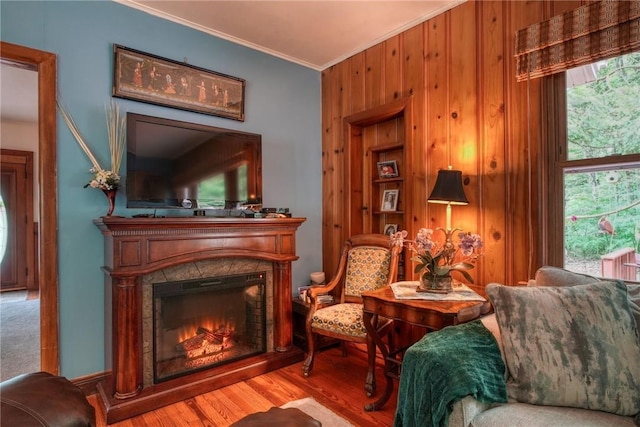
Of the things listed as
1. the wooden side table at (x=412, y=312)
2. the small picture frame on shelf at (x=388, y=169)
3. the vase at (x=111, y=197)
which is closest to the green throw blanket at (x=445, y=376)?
the wooden side table at (x=412, y=312)

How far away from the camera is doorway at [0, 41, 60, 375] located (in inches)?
87.0

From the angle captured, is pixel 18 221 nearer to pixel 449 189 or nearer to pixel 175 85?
pixel 175 85

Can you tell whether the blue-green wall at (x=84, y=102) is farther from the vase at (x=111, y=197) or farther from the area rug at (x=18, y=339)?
the area rug at (x=18, y=339)

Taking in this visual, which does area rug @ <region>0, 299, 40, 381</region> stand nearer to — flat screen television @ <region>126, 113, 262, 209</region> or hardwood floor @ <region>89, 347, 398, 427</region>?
hardwood floor @ <region>89, 347, 398, 427</region>

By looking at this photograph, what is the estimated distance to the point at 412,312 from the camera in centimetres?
196

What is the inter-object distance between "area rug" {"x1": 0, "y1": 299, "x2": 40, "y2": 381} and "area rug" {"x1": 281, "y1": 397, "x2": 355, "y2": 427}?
2184mm

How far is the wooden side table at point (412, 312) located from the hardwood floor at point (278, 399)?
13 cm

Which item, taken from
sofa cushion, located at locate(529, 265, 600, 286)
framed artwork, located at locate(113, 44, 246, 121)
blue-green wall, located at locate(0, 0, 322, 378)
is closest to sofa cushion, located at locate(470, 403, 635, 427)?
sofa cushion, located at locate(529, 265, 600, 286)

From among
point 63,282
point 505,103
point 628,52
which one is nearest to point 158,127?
point 63,282

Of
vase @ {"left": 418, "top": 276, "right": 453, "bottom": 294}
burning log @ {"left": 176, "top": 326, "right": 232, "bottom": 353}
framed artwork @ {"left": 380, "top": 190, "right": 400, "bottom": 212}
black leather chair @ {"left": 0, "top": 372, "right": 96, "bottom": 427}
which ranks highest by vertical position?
framed artwork @ {"left": 380, "top": 190, "right": 400, "bottom": 212}

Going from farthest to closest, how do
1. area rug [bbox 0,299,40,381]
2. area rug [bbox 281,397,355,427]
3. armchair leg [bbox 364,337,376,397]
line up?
area rug [bbox 0,299,40,381] < armchair leg [bbox 364,337,376,397] < area rug [bbox 281,397,355,427]

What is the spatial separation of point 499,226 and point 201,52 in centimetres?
267

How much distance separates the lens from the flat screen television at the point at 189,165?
7.79 ft

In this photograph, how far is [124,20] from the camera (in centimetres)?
251
